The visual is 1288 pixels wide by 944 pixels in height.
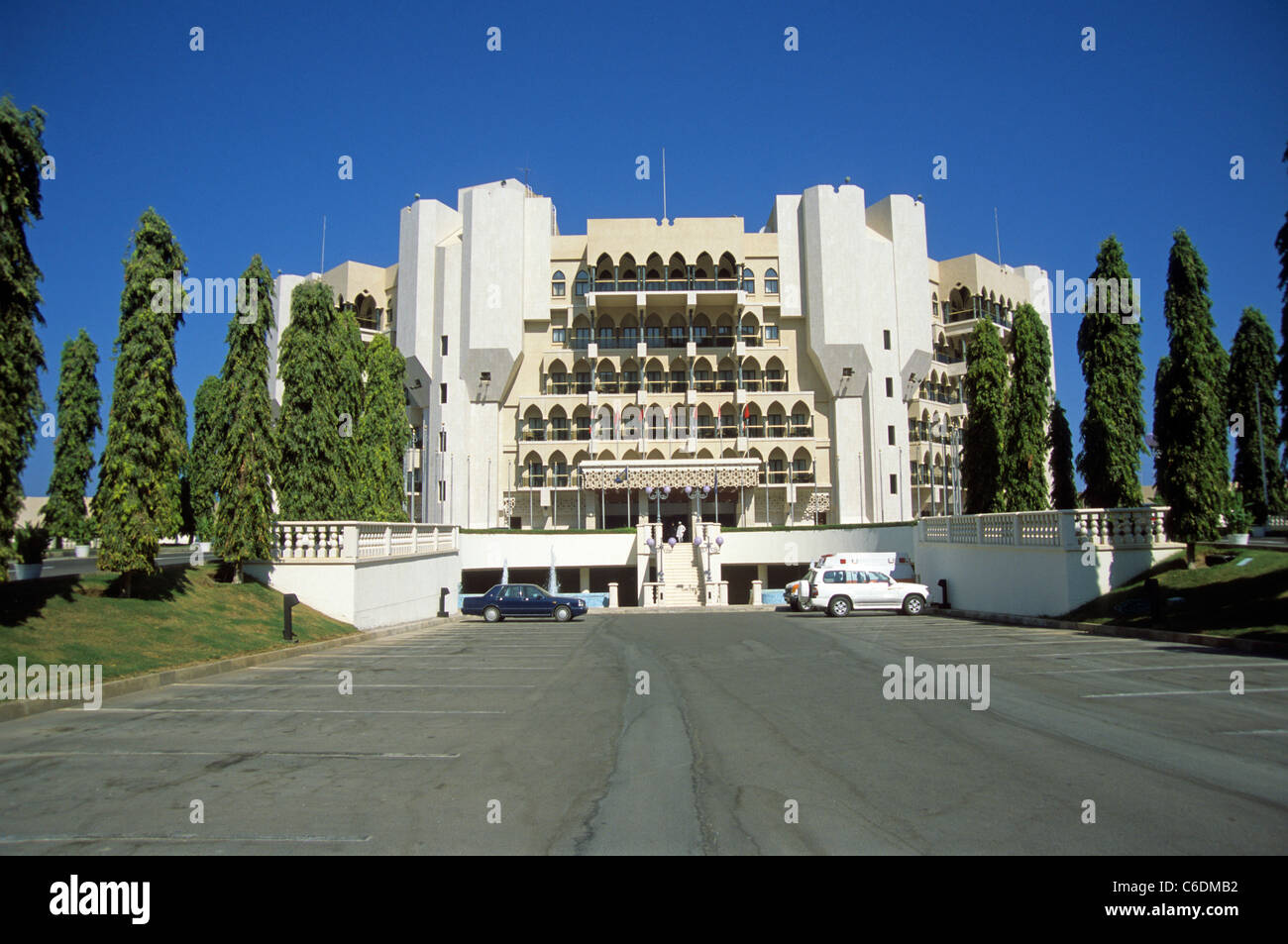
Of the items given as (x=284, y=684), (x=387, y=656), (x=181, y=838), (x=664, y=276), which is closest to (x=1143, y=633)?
(x=387, y=656)

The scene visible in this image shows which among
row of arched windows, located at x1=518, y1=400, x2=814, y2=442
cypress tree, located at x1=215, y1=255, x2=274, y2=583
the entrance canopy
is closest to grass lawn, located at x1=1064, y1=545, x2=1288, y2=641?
cypress tree, located at x1=215, y1=255, x2=274, y2=583

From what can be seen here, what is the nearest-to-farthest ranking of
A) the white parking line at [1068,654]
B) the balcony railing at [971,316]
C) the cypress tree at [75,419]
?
the white parking line at [1068,654], the cypress tree at [75,419], the balcony railing at [971,316]

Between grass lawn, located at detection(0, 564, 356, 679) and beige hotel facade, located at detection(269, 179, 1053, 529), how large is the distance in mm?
31118

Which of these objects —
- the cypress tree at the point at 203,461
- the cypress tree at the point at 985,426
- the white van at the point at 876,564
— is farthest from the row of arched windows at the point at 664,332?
the white van at the point at 876,564

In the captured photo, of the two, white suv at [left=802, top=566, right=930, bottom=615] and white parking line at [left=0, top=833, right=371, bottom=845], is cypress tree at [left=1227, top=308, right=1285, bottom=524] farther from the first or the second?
white parking line at [left=0, top=833, right=371, bottom=845]

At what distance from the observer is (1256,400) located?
41688 mm

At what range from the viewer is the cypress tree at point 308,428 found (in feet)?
89.5

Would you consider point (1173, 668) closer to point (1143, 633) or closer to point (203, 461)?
point (1143, 633)

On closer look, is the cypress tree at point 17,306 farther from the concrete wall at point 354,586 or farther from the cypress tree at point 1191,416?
the cypress tree at point 1191,416

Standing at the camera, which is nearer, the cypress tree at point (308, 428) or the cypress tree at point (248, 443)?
the cypress tree at point (248, 443)

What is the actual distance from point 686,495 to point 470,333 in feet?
58.6

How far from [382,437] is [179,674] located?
24.9 meters

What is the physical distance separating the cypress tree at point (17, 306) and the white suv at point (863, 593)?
22.7 m
